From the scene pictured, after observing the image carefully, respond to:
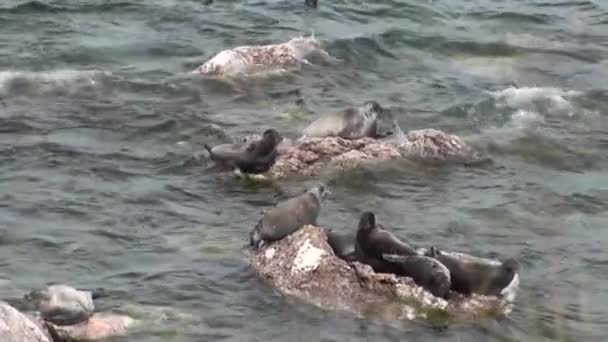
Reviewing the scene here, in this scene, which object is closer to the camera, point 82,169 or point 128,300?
point 128,300

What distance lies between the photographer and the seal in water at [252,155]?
1370 centimetres

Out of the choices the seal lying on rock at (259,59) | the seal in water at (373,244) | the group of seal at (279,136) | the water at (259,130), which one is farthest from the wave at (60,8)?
the seal in water at (373,244)

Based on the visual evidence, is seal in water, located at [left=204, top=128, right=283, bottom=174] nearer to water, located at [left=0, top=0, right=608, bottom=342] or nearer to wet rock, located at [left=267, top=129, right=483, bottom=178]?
wet rock, located at [left=267, top=129, right=483, bottom=178]

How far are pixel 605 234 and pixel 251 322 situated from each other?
441 centimetres

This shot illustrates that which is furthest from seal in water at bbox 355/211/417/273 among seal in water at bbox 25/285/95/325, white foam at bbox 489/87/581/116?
white foam at bbox 489/87/581/116

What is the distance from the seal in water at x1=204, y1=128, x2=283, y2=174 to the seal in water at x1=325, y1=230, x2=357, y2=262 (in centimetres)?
266

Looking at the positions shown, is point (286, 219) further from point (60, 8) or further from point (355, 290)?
point (60, 8)

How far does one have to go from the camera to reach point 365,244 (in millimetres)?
10875

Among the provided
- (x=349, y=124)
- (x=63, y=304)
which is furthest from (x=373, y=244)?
(x=349, y=124)

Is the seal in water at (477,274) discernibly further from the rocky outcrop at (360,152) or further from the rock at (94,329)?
the rocky outcrop at (360,152)

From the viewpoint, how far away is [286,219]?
11.5 metres

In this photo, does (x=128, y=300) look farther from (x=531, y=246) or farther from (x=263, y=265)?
(x=531, y=246)

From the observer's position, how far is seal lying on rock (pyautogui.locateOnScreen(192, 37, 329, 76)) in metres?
17.9

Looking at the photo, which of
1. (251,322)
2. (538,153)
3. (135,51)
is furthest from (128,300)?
(135,51)
